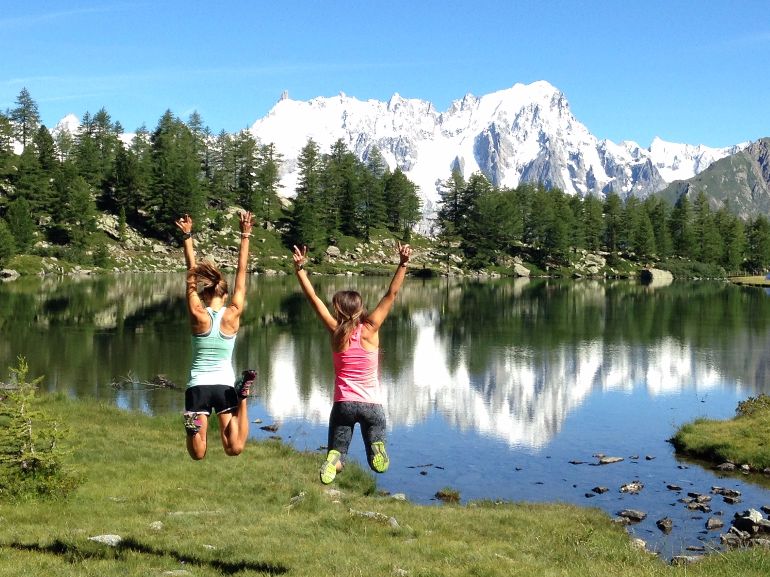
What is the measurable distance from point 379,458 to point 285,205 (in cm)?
15610

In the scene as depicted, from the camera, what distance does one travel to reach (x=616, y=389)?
45281mm

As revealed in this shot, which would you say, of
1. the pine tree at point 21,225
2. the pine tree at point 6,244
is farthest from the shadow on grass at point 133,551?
the pine tree at point 21,225

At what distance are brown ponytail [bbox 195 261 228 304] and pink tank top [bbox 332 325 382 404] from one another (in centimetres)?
195

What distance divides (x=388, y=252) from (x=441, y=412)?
121322 mm

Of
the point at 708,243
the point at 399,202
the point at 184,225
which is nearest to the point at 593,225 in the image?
the point at 708,243

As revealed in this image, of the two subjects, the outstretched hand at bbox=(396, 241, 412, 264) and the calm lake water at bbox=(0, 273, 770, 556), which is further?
the calm lake water at bbox=(0, 273, 770, 556)

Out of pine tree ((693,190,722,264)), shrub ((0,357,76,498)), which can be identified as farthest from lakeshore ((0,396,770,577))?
pine tree ((693,190,722,264))

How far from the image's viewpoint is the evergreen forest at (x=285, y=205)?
121 meters

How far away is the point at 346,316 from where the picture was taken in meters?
10.7

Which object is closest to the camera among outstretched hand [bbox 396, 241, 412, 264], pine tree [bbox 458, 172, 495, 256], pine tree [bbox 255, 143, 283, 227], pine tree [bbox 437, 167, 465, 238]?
outstretched hand [bbox 396, 241, 412, 264]

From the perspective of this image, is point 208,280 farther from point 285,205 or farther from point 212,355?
point 285,205

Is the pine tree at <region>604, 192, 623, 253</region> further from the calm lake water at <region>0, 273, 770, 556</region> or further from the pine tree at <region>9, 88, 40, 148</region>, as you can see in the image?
the pine tree at <region>9, 88, 40, 148</region>

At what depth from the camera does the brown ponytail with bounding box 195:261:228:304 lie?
1094 cm

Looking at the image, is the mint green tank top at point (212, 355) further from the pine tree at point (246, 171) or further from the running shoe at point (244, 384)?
the pine tree at point (246, 171)
